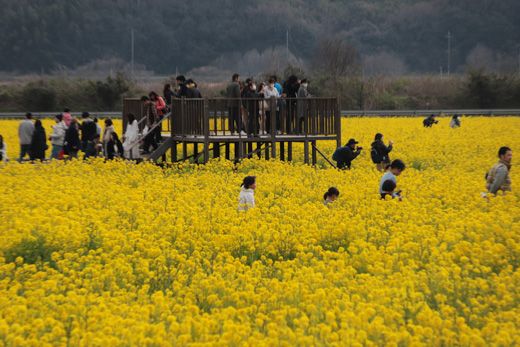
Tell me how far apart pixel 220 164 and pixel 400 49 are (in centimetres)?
12187

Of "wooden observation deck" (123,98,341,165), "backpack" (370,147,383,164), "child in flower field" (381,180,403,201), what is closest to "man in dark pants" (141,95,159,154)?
"wooden observation deck" (123,98,341,165)

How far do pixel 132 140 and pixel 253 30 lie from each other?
117m

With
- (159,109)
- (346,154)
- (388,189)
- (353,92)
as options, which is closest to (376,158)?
(346,154)

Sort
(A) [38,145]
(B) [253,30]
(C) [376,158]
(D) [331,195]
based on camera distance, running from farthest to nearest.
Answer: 1. (B) [253,30]
2. (A) [38,145]
3. (C) [376,158]
4. (D) [331,195]

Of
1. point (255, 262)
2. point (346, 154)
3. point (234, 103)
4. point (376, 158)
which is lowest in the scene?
point (255, 262)

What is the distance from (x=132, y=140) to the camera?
24516 millimetres

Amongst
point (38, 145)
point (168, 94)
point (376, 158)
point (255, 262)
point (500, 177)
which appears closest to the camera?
point (255, 262)

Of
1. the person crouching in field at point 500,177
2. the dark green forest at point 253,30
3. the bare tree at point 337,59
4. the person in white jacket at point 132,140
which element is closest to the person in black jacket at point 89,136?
the person in white jacket at point 132,140

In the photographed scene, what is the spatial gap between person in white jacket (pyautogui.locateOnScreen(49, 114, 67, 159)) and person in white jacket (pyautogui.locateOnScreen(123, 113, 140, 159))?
7.11 feet

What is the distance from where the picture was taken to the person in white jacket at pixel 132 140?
24391 mm

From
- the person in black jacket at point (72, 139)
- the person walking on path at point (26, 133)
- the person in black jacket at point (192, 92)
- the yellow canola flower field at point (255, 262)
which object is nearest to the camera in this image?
the yellow canola flower field at point (255, 262)

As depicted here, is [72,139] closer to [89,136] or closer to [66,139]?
[66,139]

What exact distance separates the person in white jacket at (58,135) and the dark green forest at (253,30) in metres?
110

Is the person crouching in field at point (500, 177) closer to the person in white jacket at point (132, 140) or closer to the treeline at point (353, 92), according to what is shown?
the person in white jacket at point (132, 140)
